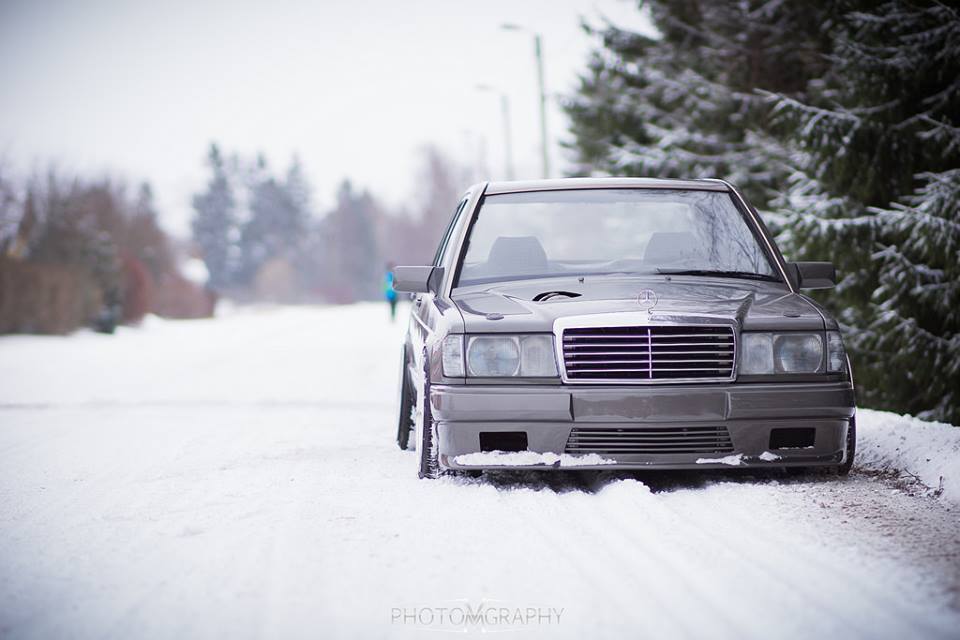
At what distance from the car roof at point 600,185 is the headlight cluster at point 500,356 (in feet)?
5.09

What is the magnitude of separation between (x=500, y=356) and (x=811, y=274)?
2.02 meters

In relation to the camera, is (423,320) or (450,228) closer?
(423,320)

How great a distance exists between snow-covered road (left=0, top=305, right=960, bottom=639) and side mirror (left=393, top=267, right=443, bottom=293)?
1050mm

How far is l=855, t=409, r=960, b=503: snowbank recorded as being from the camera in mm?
5041

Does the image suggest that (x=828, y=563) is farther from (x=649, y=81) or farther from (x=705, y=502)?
(x=649, y=81)

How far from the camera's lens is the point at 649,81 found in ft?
61.1

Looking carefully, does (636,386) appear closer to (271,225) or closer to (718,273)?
(718,273)

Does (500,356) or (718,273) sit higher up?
(718,273)

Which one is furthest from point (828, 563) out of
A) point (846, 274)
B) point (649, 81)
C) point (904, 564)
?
point (649, 81)

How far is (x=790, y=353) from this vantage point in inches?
192

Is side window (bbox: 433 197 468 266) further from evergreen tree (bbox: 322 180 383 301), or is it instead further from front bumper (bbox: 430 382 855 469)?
evergreen tree (bbox: 322 180 383 301)

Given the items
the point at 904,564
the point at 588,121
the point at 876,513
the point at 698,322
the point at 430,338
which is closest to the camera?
the point at 904,564

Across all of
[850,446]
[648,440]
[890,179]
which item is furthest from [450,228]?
[890,179]

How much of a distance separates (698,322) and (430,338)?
53.0 inches
